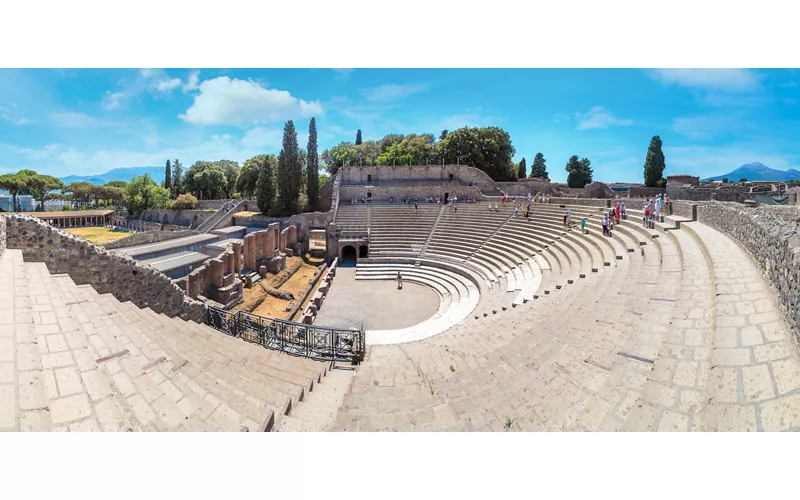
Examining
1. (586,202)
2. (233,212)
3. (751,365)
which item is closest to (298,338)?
→ (751,365)

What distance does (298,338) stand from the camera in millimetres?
9227

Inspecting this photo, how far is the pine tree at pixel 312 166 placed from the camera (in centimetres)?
3328

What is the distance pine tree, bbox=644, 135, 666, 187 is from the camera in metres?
38.4

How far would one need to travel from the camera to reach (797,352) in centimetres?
355

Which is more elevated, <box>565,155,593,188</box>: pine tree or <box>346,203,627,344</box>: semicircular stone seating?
<box>565,155,593,188</box>: pine tree

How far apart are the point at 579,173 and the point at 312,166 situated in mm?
34911

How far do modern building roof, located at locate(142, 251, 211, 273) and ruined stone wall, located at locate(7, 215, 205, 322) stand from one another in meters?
8.81

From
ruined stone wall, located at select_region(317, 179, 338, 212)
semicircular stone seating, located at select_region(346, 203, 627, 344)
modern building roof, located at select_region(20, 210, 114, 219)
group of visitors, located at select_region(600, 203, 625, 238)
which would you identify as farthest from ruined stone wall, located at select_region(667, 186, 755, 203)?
modern building roof, located at select_region(20, 210, 114, 219)

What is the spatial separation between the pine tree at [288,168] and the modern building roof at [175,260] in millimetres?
12538

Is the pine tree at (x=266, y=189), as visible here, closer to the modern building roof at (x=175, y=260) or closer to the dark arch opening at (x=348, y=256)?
the dark arch opening at (x=348, y=256)

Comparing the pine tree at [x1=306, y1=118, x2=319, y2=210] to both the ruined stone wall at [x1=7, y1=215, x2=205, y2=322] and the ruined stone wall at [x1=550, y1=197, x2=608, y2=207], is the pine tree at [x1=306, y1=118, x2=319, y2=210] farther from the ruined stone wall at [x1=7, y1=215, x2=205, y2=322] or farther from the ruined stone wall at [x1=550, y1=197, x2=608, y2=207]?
the ruined stone wall at [x1=7, y1=215, x2=205, y2=322]

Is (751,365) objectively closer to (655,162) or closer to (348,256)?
(348,256)

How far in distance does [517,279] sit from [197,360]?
11750mm

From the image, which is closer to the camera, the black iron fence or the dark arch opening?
the black iron fence
